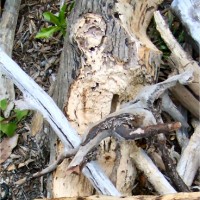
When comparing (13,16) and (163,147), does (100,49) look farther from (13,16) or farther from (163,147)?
(13,16)

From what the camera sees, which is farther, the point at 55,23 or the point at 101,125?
the point at 55,23

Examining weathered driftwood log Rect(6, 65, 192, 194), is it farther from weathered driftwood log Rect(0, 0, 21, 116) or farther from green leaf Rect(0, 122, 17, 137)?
weathered driftwood log Rect(0, 0, 21, 116)

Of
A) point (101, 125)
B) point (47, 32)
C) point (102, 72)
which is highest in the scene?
point (47, 32)

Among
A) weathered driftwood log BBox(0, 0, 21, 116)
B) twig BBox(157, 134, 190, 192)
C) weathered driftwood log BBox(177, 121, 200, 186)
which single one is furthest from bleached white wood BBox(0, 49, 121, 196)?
weathered driftwood log BBox(0, 0, 21, 116)

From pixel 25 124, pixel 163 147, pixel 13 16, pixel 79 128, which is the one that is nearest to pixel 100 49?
pixel 79 128

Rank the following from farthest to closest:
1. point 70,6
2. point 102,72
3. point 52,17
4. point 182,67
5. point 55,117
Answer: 1. point 70,6
2. point 52,17
3. point 182,67
4. point 102,72
5. point 55,117

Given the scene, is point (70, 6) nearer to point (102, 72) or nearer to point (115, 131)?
point (102, 72)

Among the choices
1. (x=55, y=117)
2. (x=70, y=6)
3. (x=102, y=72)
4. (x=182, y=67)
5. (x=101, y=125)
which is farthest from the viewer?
(x=70, y=6)

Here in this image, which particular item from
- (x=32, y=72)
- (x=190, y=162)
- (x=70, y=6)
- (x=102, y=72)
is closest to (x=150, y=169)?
(x=190, y=162)
